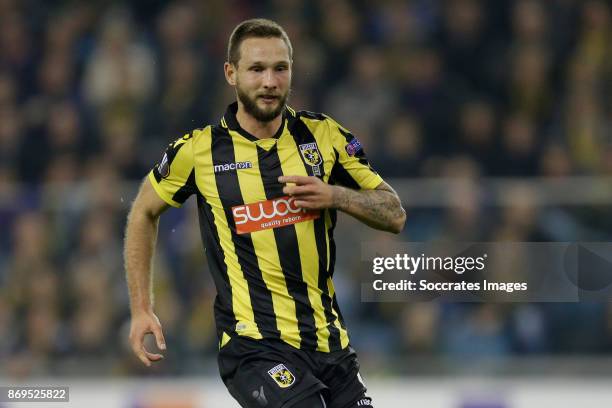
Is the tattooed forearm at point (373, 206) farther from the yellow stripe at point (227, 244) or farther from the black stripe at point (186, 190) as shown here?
the black stripe at point (186, 190)

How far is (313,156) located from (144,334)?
2.86 feet

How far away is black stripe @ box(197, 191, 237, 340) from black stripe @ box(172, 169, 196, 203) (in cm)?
5

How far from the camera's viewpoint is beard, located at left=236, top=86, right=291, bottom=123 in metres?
4.09

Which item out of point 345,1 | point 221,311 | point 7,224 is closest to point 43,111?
point 7,224

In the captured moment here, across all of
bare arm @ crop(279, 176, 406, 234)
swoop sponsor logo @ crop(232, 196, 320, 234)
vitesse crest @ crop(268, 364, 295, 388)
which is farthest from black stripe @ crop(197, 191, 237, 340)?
bare arm @ crop(279, 176, 406, 234)

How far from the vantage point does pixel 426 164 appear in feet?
25.2

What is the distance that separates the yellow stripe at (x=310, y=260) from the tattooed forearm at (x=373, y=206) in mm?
187

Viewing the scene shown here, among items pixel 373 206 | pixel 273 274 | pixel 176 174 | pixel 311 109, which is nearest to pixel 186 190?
pixel 176 174

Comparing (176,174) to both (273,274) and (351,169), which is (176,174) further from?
(351,169)

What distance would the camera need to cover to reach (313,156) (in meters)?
4.14

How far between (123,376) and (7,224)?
1.25 meters

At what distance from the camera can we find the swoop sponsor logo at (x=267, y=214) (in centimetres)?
405

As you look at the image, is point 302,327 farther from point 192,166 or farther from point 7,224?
point 7,224

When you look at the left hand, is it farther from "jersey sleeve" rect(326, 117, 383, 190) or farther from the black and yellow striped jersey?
→ "jersey sleeve" rect(326, 117, 383, 190)
